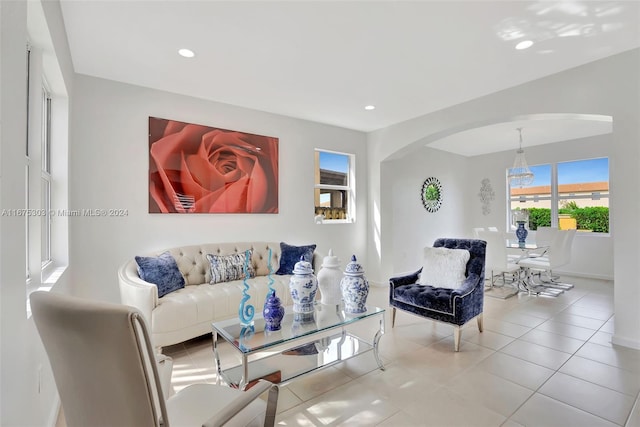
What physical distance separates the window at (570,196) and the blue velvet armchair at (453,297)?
145 inches

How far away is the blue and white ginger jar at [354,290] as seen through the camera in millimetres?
2465

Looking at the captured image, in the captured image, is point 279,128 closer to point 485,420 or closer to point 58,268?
point 58,268

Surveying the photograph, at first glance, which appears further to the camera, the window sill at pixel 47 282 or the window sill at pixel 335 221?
the window sill at pixel 335 221

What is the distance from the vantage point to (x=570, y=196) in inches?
238

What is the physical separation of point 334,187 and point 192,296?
290 cm

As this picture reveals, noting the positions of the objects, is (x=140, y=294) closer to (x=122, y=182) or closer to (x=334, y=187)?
(x=122, y=182)

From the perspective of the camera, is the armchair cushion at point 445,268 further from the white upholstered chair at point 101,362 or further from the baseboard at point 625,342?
the white upholstered chair at point 101,362

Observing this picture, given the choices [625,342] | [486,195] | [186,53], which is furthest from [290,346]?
[486,195]

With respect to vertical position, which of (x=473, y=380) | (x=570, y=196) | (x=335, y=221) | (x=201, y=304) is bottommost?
(x=473, y=380)

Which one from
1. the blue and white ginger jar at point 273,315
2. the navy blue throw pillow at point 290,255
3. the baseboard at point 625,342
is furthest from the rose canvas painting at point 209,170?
the baseboard at point 625,342

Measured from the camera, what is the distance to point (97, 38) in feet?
8.12

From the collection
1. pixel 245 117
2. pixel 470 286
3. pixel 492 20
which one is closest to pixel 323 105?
pixel 245 117

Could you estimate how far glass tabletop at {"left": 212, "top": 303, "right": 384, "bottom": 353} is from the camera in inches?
76.6

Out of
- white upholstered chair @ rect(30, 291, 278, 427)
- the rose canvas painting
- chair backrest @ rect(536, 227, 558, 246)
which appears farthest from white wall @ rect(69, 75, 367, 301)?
chair backrest @ rect(536, 227, 558, 246)
